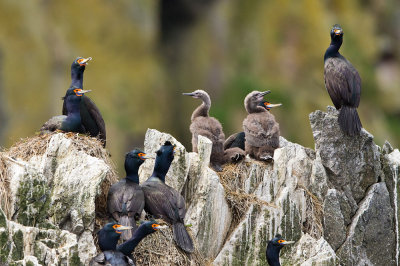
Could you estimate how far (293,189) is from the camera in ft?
57.5

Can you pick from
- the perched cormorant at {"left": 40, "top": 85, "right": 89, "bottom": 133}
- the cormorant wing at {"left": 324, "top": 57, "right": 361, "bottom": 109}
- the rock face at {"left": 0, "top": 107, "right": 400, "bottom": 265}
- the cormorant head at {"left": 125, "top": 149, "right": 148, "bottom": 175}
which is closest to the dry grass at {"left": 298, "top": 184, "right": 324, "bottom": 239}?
the rock face at {"left": 0, "top": 107, "right": 400, "bottom": 265}

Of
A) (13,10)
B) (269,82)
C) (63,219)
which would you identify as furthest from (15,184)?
(269,82)

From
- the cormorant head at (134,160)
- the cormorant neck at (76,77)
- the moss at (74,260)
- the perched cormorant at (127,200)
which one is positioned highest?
the cormorant neck at (76,77)

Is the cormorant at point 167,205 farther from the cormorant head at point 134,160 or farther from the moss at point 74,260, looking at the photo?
the moss at point 74,260

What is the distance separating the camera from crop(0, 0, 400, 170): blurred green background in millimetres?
34812

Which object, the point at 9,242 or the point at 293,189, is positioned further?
the point at 293,189

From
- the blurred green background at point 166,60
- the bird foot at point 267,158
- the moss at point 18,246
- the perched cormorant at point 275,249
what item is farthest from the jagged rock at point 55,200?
the blurred green background at point 166,60

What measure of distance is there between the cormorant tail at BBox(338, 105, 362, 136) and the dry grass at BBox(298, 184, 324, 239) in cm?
122

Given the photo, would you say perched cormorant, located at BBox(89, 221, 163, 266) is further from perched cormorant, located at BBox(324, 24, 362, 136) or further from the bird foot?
perched cormorant, located at BBox(324, 24, 362, 136)

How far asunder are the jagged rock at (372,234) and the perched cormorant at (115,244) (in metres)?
4.13

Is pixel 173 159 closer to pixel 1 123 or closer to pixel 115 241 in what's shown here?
pixel 115 241

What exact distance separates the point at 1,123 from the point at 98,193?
18281mm

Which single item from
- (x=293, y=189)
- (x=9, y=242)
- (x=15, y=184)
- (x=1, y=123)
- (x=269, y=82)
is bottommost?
(x=9, y=242)

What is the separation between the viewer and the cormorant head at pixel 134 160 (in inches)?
617
